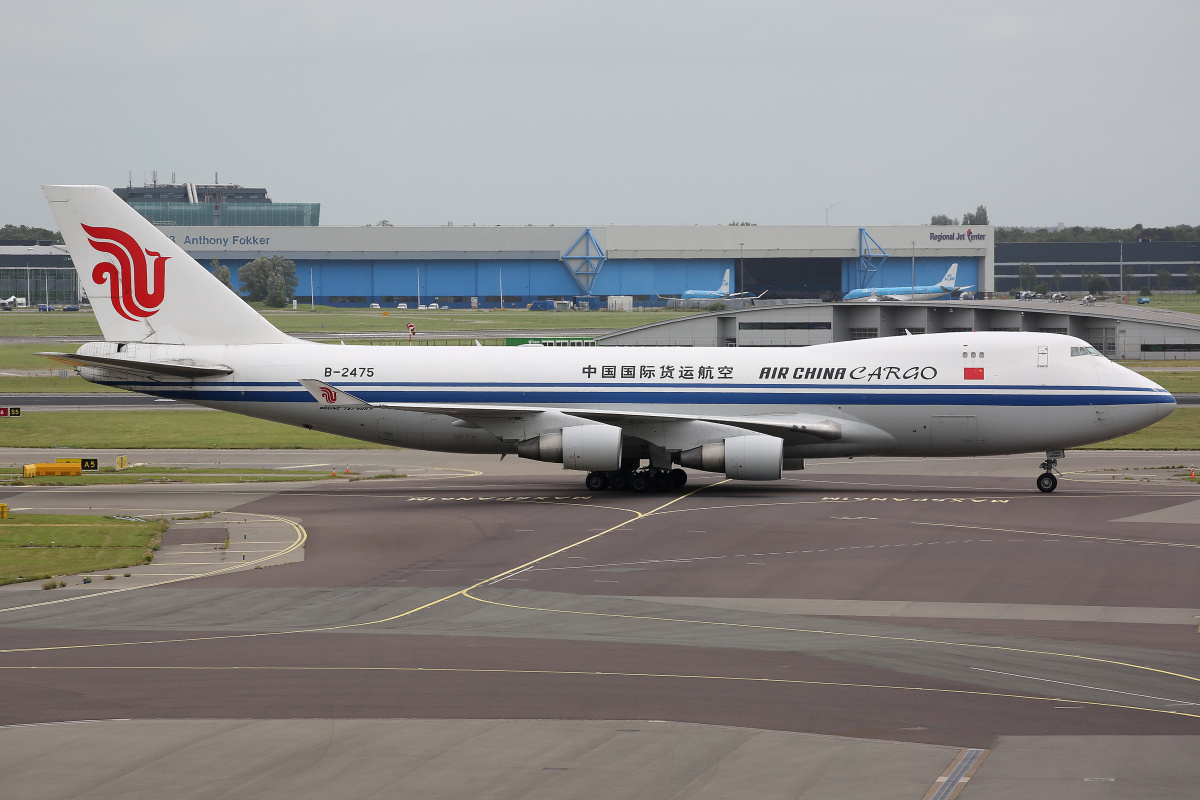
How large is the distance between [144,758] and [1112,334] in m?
91.5

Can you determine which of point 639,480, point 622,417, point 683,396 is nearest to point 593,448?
point 622,417

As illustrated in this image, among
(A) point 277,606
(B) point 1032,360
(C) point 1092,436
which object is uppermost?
(B) point 1032,360

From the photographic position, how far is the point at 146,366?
42344 mm

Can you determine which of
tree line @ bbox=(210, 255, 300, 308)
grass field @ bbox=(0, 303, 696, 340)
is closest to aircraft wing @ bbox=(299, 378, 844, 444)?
grass field @ bbox=(0, 303, 696, 340)

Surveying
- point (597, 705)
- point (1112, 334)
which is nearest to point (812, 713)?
point (597, 705)

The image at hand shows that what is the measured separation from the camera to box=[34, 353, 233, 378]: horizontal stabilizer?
4219cm

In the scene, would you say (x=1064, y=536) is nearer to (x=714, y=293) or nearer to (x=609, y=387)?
(x=609, y=387)

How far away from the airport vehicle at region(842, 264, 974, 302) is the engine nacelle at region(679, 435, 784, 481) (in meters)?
Answer: 125

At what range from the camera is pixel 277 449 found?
55.7 m

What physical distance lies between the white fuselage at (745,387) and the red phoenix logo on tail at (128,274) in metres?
1.57

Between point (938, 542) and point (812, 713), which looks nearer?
point (812, 713)

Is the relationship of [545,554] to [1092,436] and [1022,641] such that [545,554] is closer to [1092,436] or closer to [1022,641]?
[1022,641]

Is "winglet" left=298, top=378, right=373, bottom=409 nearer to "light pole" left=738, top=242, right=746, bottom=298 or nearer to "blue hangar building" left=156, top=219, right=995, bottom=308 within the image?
"light pole" left=738, top=242, right=746, bottom=298

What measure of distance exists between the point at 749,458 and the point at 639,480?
447cm
